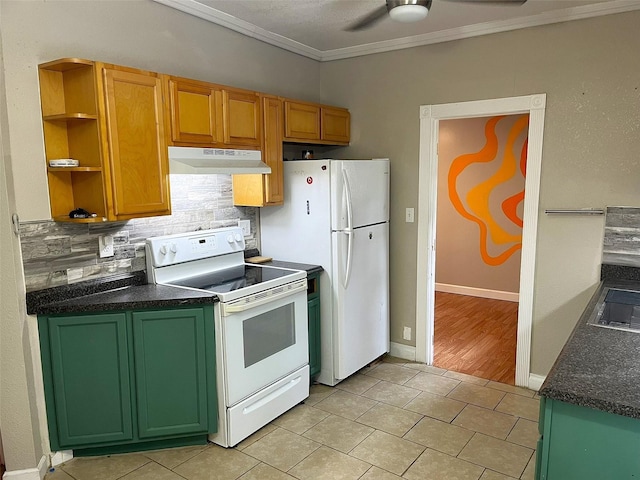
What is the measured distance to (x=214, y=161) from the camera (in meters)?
2.82

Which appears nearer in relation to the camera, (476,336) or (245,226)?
(245,226)

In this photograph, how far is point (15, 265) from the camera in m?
2.33

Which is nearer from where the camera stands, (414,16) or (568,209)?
(414,16)

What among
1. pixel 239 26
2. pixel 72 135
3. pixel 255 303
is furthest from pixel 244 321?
pixel 239 26

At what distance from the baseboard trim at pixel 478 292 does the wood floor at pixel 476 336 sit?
0.28ft

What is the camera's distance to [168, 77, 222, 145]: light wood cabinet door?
8.61 feet

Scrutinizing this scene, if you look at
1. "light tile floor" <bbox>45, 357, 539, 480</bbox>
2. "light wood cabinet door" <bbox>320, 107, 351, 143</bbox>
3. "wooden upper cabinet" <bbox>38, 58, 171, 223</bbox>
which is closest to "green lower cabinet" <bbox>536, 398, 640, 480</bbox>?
"light tile floor" <bbox>45, 357, 539, 480</bbox>

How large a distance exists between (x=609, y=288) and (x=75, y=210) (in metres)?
3.02

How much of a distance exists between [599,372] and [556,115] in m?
2.07

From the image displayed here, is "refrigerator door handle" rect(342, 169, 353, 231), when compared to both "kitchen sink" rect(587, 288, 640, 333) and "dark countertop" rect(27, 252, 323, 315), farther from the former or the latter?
"kitchen sink" rect(587, 288, 640, 333)

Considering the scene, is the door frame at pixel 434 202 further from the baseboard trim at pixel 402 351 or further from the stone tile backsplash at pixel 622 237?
the stone tile backsplash at pixel 622 237

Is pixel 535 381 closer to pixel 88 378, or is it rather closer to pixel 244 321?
pixel 244 321

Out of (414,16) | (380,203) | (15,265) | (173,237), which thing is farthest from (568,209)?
(15,265)

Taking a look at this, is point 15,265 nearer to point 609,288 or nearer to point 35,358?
point 35,358
